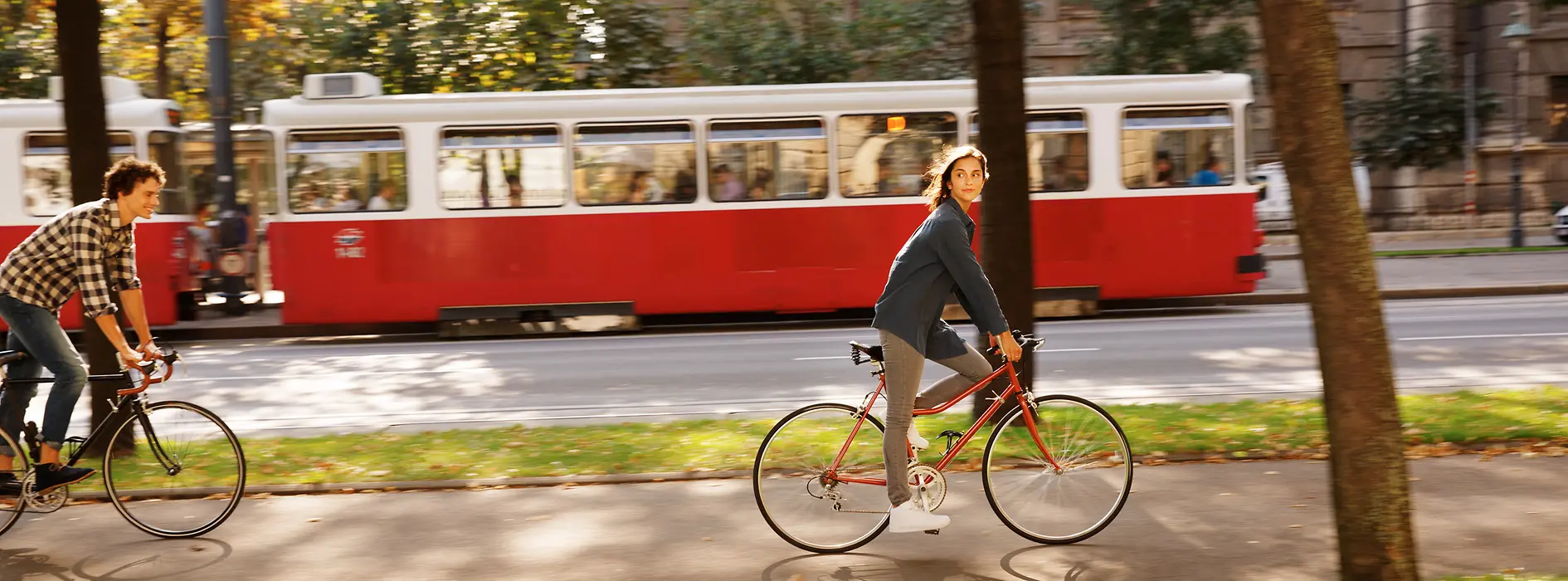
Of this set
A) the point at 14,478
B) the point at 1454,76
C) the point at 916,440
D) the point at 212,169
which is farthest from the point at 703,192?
the point at 1454,76

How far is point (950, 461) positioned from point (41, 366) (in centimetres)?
406

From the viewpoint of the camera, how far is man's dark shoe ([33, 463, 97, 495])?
19.9ft

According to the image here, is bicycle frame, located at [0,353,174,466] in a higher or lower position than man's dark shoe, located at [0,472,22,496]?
higher

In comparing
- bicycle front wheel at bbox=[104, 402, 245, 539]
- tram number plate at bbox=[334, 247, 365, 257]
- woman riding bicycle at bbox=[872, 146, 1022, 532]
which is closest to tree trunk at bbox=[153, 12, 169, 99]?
tram number plate at bbox=[334, 247, 365, 257]

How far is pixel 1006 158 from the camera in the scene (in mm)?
7863

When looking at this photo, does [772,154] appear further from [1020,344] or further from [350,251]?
[1020,344]

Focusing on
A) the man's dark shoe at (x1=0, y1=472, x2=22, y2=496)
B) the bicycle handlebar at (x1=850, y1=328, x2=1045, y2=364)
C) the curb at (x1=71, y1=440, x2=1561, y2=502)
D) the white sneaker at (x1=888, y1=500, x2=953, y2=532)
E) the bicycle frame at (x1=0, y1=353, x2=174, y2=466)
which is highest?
the bicycle handlebar at (x1=850, y1=328, x2=1045, y2=364)

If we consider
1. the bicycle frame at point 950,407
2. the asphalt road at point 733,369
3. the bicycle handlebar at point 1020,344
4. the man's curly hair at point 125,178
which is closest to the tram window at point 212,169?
the asphalt road at point 733,369

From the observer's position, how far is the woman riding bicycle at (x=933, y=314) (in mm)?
5328

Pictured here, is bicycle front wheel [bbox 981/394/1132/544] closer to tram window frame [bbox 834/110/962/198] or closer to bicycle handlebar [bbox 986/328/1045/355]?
bicycle handlebar [bbox 986/328/1045/355]

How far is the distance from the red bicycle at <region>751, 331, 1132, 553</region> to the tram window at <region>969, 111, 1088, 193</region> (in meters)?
10.7

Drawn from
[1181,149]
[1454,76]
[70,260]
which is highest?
[1454,76]

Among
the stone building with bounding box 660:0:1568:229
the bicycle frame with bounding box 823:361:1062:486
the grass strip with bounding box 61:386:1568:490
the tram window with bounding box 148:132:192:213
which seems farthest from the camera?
the stone building with bounding box 660:0:1568:229

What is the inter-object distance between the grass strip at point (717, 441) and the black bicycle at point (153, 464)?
0.44 ft
